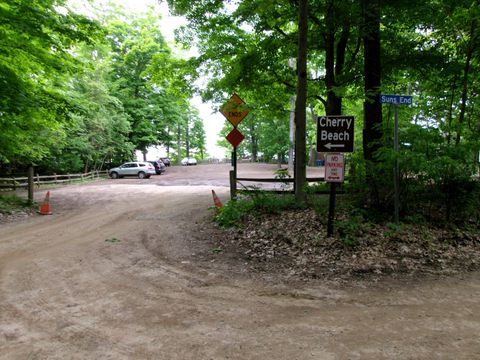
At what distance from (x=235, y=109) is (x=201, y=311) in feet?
22.2

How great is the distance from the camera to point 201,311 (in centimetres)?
430

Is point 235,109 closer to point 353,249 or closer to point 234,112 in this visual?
point 234,112

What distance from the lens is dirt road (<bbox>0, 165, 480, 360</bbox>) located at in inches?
134

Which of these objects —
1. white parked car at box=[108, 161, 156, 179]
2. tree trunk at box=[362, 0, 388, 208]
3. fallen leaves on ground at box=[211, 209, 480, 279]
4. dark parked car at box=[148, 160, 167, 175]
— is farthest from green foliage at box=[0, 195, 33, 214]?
dark parked car at box=[148, 160, 167, 175]

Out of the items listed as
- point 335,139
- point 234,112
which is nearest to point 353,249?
point 335,139

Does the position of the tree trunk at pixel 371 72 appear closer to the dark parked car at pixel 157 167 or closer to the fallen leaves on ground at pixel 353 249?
the fallen leaves on ground at pixel 353 249

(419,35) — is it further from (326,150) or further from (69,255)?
(69,255)

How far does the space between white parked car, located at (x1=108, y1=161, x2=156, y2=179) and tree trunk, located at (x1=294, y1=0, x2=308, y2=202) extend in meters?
24.5

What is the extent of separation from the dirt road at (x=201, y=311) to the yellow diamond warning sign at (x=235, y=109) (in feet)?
14.1

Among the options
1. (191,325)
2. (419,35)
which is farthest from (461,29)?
(191,325)

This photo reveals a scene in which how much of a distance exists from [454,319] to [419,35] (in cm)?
876

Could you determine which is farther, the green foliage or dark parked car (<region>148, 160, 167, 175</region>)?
dark parked car (<region>148, 160, 167, 175</region>)

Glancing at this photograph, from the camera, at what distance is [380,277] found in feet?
17.9

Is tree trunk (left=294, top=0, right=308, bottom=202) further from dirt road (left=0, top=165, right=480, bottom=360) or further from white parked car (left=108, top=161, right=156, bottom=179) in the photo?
white parked car (left=108, top=161, right=156, bottom=179)
